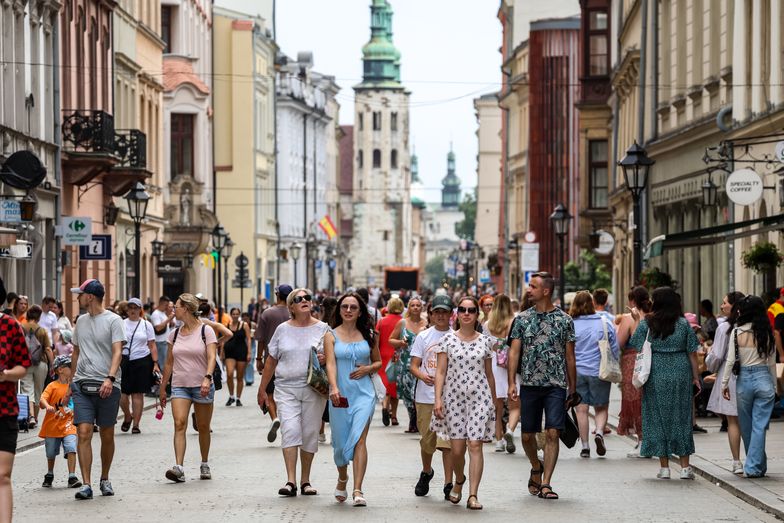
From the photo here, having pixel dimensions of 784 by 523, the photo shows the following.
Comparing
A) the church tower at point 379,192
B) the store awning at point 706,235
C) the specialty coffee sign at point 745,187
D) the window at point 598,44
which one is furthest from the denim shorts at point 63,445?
the church tower at point 379,192

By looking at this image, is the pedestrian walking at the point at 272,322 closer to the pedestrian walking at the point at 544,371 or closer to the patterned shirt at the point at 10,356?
the pedestrian walking at the point at 544,371

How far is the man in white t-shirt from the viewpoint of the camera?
15062 millimetres

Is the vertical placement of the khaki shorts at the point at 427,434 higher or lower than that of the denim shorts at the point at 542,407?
Answer: lower

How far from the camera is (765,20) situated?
28688mm

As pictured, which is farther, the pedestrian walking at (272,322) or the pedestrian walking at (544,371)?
the pedestrian walking at (272,322)

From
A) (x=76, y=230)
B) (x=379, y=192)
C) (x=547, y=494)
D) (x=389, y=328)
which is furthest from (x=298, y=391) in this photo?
(x=379, y=192)

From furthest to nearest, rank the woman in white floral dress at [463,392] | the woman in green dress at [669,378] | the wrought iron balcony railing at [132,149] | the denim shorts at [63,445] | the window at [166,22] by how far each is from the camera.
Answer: the window at [166,22], the wrought iron balcony railing at [132,149], the woman in green dress at [669,378], the denim shorts at [63,445], the woman in white floral dress at [463,392]

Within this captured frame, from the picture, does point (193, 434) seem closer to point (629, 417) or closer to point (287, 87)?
point (629, 417)

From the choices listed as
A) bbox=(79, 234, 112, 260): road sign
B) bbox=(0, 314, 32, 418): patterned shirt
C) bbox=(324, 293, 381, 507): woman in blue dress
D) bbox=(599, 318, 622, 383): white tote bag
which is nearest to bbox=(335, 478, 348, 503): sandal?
bbox=(324, 293, 381, 507): woman in blue dress

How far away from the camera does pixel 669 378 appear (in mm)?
16562

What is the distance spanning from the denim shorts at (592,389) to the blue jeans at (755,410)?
3.39 meters

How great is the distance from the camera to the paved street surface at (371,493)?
549 inches

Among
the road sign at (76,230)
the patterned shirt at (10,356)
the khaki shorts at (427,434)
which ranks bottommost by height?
the khaki shorts at (427,434)

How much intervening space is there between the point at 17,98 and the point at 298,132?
8388 cm
